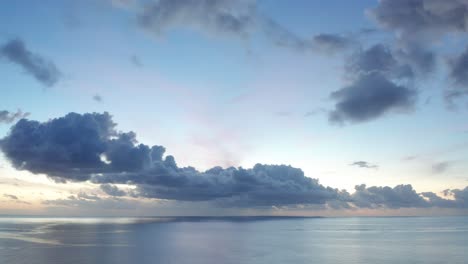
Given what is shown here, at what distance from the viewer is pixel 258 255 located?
89938 mm

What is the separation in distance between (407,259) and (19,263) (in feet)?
260

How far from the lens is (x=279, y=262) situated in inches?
3076

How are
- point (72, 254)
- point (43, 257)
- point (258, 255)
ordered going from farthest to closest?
point (258, 255), point (72, 254), point (43, 257)

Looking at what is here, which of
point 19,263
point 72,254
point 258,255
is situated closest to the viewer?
point 19,263

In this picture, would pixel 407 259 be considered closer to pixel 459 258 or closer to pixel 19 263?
pixel 459 258

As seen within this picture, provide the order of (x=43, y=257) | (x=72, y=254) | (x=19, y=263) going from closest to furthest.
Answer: (x=19, y=263) < (x=43, y=257) < (x=72, y=254)

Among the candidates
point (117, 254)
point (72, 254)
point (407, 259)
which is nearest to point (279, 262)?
point (407, 259)

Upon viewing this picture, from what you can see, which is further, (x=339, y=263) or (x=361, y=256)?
(x=361, y=256)

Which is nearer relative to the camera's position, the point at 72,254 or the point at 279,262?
the point at 279,262

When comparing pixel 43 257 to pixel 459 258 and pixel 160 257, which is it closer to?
pixel 160 257

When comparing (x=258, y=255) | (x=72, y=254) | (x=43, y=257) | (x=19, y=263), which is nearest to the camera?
(x=19, y=263)

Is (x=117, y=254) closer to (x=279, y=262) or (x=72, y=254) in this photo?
(x=72, y=254)

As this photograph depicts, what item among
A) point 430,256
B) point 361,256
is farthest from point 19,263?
point 430,256

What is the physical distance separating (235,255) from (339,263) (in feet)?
81.4
